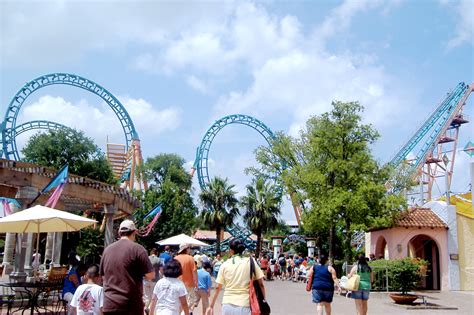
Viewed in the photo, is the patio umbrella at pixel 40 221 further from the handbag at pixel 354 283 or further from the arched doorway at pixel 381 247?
the arched doorway at pixel 381 247

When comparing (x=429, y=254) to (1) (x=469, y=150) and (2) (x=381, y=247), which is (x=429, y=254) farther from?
(1) (x=469, y=150)

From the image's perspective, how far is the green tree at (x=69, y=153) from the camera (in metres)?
42.0

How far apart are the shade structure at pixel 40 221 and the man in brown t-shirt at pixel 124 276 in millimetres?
5519

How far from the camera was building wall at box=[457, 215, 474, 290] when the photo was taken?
2370cm

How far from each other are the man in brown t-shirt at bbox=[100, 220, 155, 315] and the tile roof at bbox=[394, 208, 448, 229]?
20410 millimetres

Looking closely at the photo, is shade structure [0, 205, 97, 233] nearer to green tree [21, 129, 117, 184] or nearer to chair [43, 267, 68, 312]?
chair [43, 267, 68, 312]

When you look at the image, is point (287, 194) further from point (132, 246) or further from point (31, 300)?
point (132, 246)

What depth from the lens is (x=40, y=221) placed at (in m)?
11.6

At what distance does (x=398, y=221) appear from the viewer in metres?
24.6

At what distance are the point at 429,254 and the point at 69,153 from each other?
28.5 m

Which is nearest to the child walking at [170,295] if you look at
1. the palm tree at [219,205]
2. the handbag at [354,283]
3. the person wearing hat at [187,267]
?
the person wearing hat at [187,267]

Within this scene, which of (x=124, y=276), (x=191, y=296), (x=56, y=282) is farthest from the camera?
(x=56, y=282)

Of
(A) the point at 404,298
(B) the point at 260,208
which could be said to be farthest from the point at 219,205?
(A) the point at 404,298

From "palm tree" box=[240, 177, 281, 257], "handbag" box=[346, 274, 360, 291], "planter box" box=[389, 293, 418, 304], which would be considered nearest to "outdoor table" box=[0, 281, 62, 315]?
"handbag" box=[346, 274, 360, 291]
